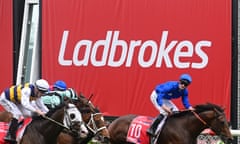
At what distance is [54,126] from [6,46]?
762 cm

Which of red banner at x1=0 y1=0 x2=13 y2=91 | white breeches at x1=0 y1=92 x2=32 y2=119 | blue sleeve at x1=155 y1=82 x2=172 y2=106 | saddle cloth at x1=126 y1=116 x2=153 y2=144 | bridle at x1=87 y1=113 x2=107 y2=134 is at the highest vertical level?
red banner at x1=0 y1=0 x2=13 y2=91

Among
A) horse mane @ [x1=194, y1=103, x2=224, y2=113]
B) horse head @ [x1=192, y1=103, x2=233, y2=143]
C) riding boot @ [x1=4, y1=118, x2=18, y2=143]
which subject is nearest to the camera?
riding boot @ [x1=4, y1=118, x2=18, y2=143]

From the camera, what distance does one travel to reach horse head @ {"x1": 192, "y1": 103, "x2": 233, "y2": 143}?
331 inches

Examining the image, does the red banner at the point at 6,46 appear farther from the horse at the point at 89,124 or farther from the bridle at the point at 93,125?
the bridle at the point at 93,125

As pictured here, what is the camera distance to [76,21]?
13742 millimetres

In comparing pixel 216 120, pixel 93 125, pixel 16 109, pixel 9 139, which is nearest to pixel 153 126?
pixel 216 120

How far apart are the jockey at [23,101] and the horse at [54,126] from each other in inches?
6.3

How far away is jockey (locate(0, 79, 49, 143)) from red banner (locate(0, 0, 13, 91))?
21.3ft

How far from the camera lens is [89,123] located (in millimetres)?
8148

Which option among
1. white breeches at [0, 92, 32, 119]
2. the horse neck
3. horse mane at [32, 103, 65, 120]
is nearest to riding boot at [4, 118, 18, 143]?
white breeches at [0, 92, 32, 119]

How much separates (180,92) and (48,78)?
5.64 m

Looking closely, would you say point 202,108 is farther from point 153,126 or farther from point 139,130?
point 139,130

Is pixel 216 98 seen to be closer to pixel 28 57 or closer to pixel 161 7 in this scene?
pixel 161 7

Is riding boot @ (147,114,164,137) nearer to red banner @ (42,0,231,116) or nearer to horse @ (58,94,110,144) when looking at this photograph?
horse @ (58,94,110,144)
